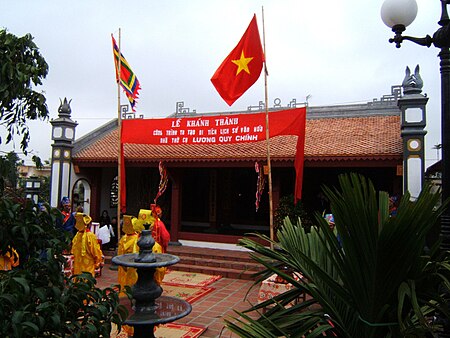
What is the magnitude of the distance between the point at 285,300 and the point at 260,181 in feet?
24.4

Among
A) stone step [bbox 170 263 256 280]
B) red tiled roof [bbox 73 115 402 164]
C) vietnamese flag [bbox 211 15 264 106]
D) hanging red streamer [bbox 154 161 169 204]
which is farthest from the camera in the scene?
hanging red streamer [bbox 154 161 169 204]

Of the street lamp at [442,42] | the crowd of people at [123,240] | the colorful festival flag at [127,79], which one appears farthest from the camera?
the colorful festival flag at [127,79]

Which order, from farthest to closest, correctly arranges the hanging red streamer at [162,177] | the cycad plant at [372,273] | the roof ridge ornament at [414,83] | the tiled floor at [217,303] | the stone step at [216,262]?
the hanging red streamer at [162,177] → the stone step at [216,262] → the roof ridge ornament at [414,83] → the tiled floor at [217,303] → the cycad plant at [372,273]

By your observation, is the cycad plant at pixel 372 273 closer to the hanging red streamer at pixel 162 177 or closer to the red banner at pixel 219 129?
the red banner at pixel 219 129

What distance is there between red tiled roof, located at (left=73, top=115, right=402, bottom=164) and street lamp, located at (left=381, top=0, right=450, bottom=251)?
5613mm

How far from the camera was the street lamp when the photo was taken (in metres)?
2.92

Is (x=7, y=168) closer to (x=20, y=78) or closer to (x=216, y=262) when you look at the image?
(x=20, y=78)

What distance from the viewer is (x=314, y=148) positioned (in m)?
9.88

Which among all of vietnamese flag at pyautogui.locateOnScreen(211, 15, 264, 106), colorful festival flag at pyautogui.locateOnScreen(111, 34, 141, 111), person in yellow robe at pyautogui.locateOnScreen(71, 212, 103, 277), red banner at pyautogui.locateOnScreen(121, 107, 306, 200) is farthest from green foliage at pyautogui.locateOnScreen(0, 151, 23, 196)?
colorful festival flag at pyautogui.locateOnScreen(111, 34, 141, 111)

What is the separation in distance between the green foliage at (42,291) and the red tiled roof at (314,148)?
7933 mm

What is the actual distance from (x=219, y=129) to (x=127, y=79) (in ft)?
8.06

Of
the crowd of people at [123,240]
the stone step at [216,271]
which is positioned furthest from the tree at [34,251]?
the stone step at [216,271]

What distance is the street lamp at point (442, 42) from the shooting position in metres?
2.92

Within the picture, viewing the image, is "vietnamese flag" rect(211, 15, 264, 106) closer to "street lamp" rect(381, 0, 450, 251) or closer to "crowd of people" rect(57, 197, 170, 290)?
"crowd of people" rect(57, 197, 170, 290)
